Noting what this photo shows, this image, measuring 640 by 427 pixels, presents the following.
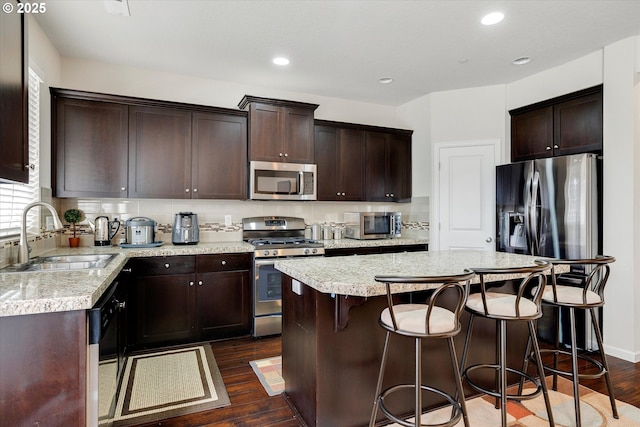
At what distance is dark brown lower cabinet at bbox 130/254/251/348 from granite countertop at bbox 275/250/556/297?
1.36m

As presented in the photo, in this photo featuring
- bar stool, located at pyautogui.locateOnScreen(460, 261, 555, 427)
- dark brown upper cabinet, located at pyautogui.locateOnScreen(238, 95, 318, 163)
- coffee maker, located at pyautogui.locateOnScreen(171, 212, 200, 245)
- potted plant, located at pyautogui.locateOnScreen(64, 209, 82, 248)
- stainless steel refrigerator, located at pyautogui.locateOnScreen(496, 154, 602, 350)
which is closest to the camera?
bar stool, located at pyautogui.locateOnScreen(460, 261, 555, 427)

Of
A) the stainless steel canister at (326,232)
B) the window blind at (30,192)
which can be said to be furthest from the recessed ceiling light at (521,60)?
the window blind at (30,192)

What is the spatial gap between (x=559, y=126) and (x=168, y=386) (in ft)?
13.6

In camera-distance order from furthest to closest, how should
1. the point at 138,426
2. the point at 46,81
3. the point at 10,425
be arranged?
the point at 46,81 → the point at 138,426 → the point at 10,425

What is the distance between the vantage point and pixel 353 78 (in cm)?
401

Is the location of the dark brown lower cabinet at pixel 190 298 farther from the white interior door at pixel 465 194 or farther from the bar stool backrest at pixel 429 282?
the white interior door at pixel 465 194

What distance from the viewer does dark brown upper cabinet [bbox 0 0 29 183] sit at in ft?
5.14

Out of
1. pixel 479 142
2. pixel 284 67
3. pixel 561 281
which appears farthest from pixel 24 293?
pixel 479 142

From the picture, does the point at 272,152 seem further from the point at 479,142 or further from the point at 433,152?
the point at 479,142

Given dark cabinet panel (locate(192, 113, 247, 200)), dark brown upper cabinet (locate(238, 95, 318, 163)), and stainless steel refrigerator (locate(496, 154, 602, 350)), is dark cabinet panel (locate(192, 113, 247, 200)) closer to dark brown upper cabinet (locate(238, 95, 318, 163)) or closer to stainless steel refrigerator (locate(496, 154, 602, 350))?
dark brown upper cabinet (locate(238, 95, 318, 163))

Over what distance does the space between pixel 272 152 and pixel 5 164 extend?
250 centimetres

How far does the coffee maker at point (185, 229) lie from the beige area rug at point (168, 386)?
1040 mm

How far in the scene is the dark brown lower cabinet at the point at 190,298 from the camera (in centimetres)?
315

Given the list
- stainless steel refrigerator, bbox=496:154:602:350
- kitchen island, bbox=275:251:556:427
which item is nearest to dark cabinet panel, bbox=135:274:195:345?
kitchen island, bbox=275:251:556:427
